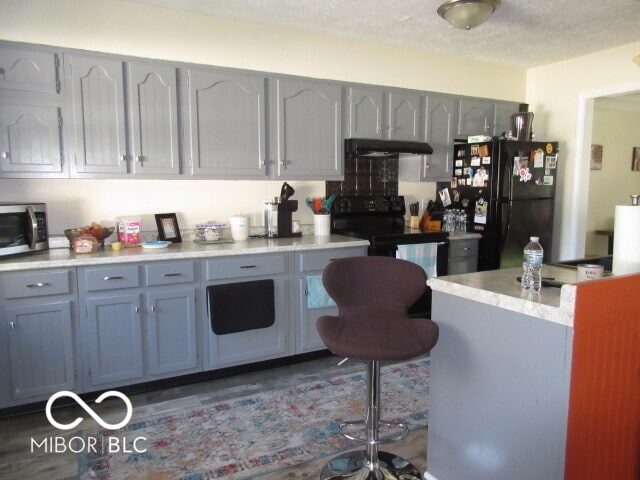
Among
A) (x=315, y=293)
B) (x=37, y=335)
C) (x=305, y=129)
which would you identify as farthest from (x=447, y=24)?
(x=37, y=335)

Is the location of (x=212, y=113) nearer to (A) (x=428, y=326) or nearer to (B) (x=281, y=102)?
(B) (x=281, y=102)

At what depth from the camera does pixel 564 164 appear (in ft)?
14.7

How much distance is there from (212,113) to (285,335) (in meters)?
1.63

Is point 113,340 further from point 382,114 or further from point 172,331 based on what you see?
point 382,114

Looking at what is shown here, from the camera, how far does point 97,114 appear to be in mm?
2863

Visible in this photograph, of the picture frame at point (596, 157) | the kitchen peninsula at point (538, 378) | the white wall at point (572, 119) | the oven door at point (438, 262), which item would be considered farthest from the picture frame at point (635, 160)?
the kitchen peninsula at point (538, 378)

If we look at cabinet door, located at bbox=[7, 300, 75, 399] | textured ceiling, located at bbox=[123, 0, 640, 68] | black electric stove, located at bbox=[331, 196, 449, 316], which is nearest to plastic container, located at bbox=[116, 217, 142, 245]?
cabinet door, located at bbox=[7, 300, 75, 399]

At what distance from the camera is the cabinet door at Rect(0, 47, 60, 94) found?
8.65 ft

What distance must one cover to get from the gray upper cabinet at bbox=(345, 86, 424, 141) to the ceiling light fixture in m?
1.05

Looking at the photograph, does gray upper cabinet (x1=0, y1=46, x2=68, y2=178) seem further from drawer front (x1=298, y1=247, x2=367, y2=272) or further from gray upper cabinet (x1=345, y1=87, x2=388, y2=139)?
gray upper cabinet (x1=345, y1=87, x2=388, y2=139)

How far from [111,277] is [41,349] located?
528mm

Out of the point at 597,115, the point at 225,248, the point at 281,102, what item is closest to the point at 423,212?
the point at 281,102

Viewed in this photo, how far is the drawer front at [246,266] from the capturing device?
2951mm

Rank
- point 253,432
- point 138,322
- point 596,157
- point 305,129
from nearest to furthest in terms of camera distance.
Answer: point 253,432, point 138,322, point 305,129, point 596,157
